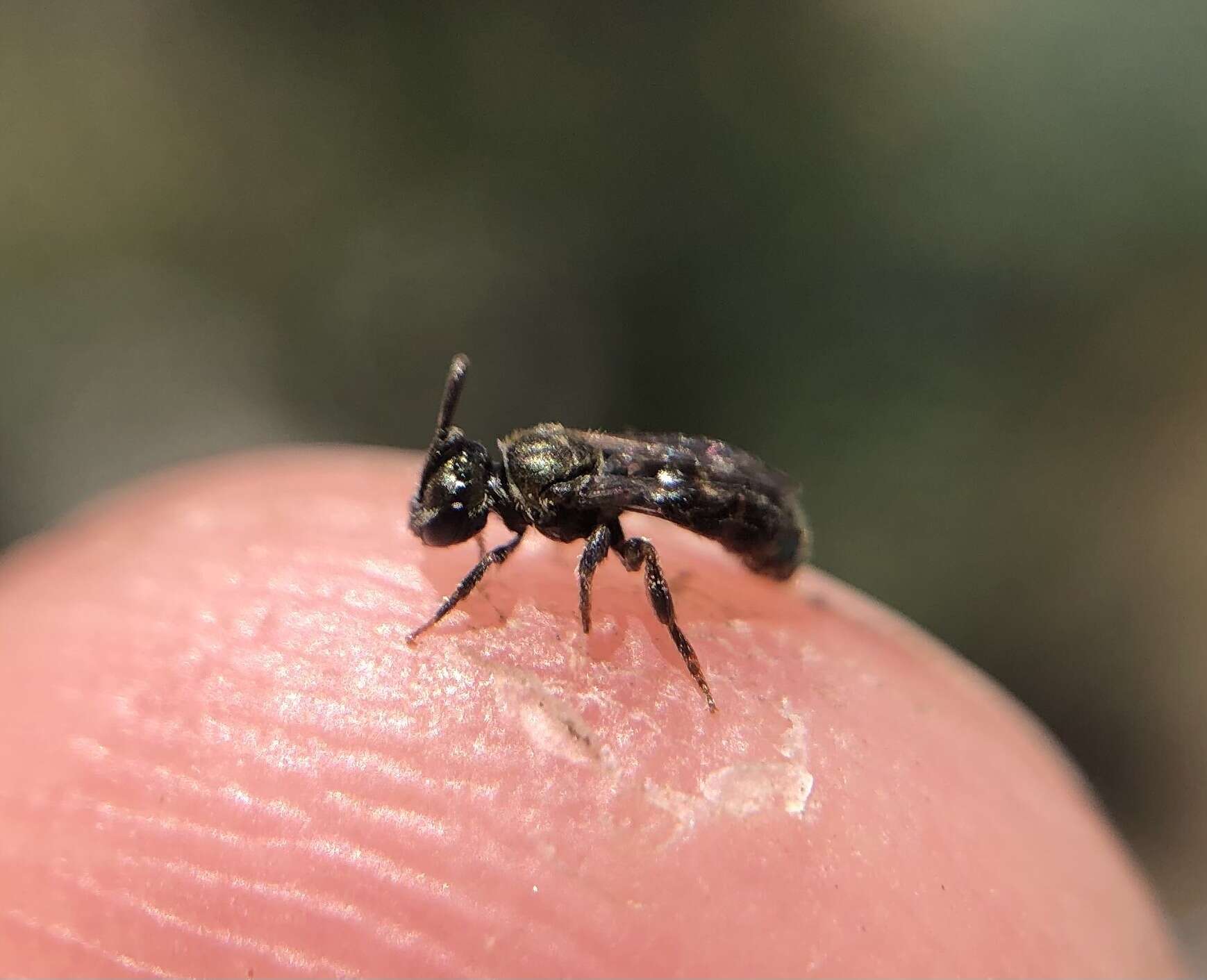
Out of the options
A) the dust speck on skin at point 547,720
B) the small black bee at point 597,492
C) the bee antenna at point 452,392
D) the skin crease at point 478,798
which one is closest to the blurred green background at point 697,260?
the small black bee at point 597,492

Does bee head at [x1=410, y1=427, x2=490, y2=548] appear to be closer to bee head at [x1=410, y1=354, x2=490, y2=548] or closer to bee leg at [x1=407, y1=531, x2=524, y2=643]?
bee head at [x1=410, y1=354, x2=490, y2=548]

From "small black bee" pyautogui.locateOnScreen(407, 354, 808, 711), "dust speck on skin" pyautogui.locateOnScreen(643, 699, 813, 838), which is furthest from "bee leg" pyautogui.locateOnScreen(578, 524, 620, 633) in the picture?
"dust speck on skin" pyautogui.locateOnScreen(643, 699, 813, 838)

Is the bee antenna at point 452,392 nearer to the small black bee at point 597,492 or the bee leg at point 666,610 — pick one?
the small black bee at point 597,492

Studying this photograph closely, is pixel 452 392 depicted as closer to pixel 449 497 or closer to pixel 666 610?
pixel 449 497

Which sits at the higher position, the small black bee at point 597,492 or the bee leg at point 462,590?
the small black bee at point 597,492

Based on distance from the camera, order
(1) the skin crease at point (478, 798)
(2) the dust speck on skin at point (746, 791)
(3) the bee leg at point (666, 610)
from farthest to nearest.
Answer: (3) the bee leg at point (666, 610), (2) the dust speck on skin at point (746, 791), (1) the skin crease at point (478, 798)

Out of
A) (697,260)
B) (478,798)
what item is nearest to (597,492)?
(478,798)
